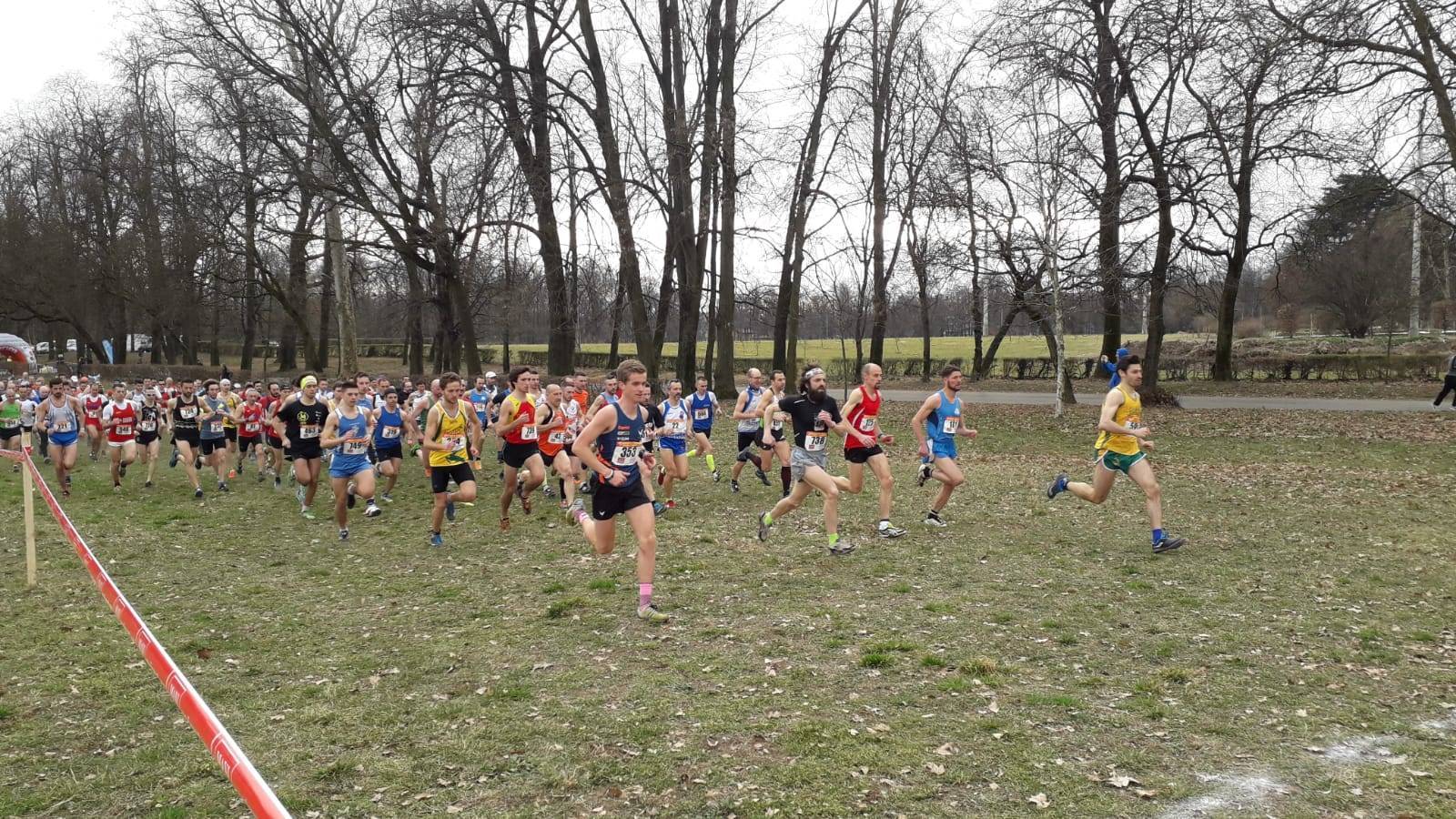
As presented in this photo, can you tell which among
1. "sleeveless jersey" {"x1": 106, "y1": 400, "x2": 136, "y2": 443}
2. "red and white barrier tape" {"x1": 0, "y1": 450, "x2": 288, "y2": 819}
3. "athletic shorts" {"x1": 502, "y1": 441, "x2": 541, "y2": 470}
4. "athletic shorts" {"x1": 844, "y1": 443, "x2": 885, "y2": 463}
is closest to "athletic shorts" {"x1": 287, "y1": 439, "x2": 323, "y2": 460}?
"athletic shorts" {"x1": 502, "y1": 441, "x2": 541, "y2": 470}

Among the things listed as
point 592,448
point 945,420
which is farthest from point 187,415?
point 945,420

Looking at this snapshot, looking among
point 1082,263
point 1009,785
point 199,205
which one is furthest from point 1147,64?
point 199,205

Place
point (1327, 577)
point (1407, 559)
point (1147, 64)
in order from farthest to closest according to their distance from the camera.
→ point (1147, 64) → point (1407, 559) → point (1327, 577)

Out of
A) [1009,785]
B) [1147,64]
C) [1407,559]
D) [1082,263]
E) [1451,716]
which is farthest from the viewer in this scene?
[1082,263]

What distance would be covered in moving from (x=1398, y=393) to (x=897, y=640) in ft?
88.6

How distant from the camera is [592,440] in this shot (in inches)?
287

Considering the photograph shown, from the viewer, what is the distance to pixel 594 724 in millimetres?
5301

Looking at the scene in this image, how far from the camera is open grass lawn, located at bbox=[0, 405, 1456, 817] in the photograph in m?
4.50

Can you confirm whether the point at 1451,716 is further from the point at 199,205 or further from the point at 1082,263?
the point at 199,205

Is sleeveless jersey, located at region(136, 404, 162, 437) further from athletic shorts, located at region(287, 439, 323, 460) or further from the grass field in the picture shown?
the grass field

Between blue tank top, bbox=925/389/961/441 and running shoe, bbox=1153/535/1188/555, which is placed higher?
blue tank top, bbox=925/389/961/441

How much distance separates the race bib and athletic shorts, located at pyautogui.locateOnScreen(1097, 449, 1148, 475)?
16.8 feet

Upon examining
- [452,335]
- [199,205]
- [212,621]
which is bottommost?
[212,621]

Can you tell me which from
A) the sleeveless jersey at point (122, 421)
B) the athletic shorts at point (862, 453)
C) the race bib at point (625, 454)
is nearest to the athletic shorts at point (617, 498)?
the race bib at point (625, 454)
